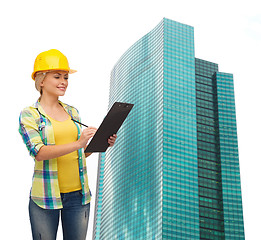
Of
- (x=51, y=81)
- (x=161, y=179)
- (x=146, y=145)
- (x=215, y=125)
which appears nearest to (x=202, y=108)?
(x=215, y=125)

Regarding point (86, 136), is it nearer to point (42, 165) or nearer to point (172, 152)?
point (42, 165)

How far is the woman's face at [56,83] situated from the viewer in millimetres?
4543

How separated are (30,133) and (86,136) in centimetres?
60

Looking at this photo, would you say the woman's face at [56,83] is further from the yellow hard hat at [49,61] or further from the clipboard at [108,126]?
the clipboard at [108,126]

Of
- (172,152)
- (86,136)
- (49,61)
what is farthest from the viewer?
(172,152)

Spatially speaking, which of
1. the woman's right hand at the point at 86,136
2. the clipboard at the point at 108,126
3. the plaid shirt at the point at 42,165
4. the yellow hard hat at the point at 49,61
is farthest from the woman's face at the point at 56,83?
the clipboard at the point at 108,126

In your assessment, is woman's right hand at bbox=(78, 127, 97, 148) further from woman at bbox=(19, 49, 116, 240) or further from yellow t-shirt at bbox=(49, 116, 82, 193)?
yellow t-shirt at bbox=(49, 116, 82, 193)

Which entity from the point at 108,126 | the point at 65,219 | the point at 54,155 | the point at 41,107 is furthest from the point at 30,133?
the point at 65,219

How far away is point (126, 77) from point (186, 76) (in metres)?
25.4

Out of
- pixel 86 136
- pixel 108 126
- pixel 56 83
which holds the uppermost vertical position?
pixel 56 83

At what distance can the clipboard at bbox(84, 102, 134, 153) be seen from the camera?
409cm

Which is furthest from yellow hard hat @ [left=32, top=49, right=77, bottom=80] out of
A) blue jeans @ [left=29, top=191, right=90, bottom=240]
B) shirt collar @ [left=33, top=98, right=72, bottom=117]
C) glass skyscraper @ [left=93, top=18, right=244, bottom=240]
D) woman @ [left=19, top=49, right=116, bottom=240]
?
glass skyscraper @ [left=93, top=18, right=244, bottom=240]

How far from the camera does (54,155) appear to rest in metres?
4.08

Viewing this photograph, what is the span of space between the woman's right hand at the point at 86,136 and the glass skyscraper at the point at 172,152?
9507 centimetres
